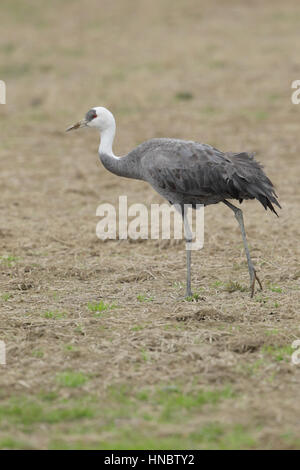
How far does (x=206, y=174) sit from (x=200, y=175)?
0.19 ft

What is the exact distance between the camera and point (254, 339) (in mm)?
6445

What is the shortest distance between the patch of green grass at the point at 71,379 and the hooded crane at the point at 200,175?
2057mm

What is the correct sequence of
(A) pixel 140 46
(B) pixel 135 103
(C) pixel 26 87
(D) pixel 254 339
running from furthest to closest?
(A) pixel 140 46 < (C) pixel 26 87 < (B) pixel 135 103 < (D) pixel 254 339

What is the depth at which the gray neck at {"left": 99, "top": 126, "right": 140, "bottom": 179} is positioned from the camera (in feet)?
27.6

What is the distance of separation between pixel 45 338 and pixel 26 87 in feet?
49.2

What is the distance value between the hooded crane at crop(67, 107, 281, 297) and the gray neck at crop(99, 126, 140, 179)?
103 mm

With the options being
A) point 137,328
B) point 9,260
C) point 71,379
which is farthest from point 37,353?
point 9,260

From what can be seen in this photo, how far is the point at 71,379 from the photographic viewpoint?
5844 millimetres

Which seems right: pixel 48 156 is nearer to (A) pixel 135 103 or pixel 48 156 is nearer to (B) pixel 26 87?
(A) pixel 135 103

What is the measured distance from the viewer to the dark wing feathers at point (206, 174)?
25.3ft

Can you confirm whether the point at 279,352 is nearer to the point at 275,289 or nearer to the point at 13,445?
the point at 275,289
